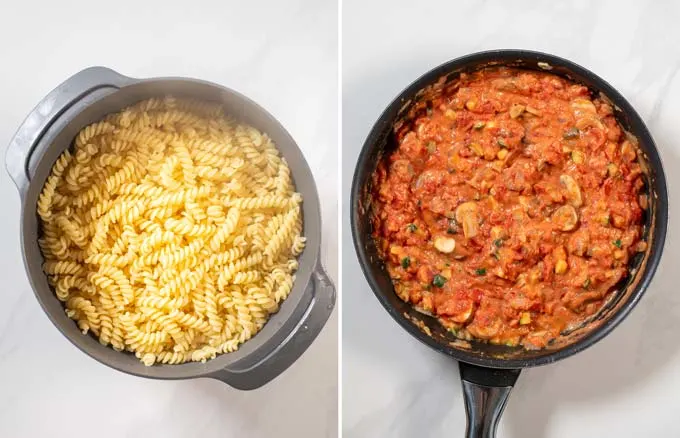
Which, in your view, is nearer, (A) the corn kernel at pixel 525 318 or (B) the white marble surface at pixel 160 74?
(A) the corn kernel at pixel 525 318

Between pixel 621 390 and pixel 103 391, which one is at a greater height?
pixel 621 390

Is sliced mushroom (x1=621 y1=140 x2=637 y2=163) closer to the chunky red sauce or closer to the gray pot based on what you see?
the chunky red sauce

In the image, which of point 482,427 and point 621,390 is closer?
point 482,427

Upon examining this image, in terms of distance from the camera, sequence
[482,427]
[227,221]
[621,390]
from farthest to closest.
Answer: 1. [621,390]
2. [227,221]
3. [482,427]

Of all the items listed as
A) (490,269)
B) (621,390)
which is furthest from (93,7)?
(621,390)

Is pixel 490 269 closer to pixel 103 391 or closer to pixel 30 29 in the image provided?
pixel 103 391

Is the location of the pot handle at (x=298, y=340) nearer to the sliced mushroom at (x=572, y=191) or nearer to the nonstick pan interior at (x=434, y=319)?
the nonstick pan interior at (x=434, y=319)

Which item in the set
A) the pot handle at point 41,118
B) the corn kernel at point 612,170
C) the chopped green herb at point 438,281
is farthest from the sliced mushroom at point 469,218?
the pot handle at point 41,118
